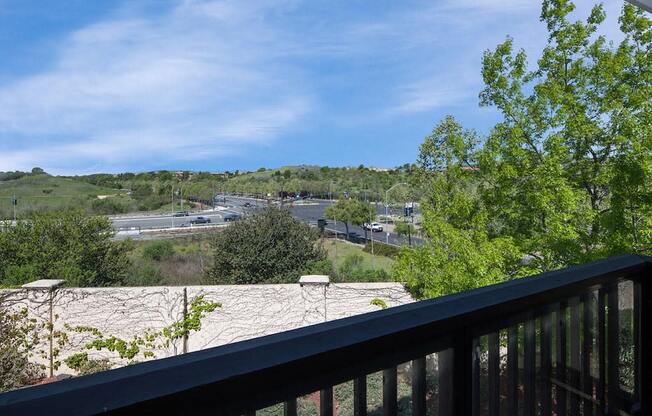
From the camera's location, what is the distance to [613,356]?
162 cm

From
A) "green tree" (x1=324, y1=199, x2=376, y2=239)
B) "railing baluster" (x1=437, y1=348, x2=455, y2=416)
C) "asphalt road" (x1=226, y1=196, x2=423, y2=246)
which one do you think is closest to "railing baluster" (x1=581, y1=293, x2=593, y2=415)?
"railing baluster" (x1=437, y1=348, x2=455, y2=416)

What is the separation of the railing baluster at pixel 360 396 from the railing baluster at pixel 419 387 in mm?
118

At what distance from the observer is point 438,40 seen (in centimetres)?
1203

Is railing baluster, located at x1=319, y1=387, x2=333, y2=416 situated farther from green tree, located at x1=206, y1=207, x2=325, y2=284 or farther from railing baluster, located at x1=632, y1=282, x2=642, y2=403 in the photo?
green tree, located at x1=206, y1=207, x2=325, y2=284

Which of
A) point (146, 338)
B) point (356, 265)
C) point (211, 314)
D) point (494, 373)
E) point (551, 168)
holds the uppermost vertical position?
point (551, 168)

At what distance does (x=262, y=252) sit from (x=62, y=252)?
188 inches

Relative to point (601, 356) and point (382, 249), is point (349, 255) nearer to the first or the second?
point (382, 249)

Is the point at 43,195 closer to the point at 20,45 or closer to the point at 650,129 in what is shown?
the point at 20,45

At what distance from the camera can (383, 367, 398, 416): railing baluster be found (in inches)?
35.2

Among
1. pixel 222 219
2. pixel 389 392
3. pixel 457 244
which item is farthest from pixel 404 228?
pixel 389 392

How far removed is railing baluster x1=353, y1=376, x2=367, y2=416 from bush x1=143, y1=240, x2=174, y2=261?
14.7 meters

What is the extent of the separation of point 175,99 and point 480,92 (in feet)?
37.4

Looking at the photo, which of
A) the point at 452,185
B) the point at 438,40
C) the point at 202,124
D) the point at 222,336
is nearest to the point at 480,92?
the point at 452,185

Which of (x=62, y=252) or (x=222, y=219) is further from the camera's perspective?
(x=222, y=219)
